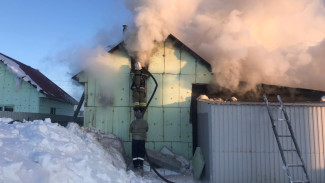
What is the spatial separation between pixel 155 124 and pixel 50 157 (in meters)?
5.91

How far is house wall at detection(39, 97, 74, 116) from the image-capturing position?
52.4ft

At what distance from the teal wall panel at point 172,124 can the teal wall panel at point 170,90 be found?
0.28 metres

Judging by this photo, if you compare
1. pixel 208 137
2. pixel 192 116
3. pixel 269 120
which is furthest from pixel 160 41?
pixel 269 120

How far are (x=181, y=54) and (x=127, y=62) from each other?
7.38 ft

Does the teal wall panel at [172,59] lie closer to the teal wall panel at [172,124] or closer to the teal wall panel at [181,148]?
the teal wall panel at [172,124]

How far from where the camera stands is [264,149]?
8.51 meters

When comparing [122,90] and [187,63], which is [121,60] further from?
[187,63]

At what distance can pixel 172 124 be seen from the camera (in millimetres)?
11359

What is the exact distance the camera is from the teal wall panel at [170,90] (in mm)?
11430

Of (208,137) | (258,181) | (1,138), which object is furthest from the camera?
(208,137)

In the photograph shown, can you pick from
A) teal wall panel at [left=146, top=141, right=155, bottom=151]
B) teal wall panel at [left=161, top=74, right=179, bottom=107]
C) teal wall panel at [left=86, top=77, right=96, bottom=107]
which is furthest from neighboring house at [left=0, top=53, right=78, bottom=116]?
teal wall panel at [left=161, top=74, right=179, bottom=107]

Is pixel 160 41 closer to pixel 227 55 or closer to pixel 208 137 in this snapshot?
pixel 227 55

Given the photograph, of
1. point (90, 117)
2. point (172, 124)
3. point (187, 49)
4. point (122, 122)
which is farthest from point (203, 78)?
point (90, 117)

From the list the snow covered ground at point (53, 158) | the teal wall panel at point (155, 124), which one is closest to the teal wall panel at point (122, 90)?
the teal wall panel at point (155, 124)
